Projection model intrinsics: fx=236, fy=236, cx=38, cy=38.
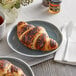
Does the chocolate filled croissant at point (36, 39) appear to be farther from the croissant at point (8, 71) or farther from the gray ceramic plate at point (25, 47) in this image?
the croissant at point (8, 71)

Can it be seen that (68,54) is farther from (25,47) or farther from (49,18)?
(49,18)

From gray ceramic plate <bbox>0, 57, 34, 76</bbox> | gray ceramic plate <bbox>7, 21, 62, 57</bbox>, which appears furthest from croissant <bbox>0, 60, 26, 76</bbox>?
gray ceramic plate <bbox>7, 21, 62, 57</bbox>

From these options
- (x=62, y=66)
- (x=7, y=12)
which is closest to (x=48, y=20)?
(x=7, y=12)

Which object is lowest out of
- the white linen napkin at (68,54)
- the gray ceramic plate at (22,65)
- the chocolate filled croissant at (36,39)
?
the white linen napkin at (68,54)

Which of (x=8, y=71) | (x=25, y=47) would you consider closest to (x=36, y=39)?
(x=25, y=47)

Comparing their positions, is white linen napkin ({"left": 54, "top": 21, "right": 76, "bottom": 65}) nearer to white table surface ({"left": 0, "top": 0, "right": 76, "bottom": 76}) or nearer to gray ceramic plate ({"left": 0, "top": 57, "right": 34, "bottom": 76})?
white table surface ({"left": 0, "top": 0, "right": 76, "bottom": 76})

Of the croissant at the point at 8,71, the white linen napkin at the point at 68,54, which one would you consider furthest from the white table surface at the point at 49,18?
the croissant at the point at 8,71

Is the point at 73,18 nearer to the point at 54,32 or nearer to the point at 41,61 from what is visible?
the point at 54,32
